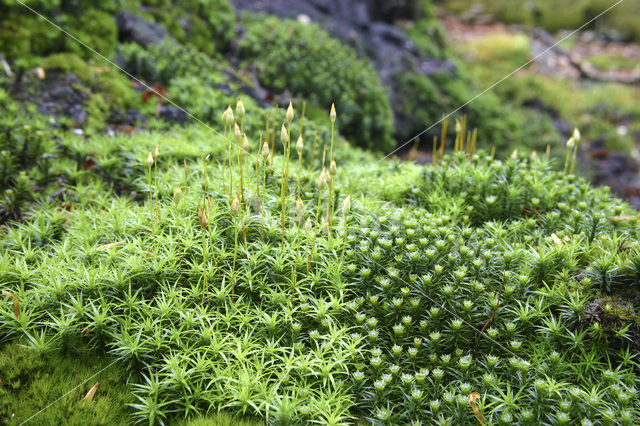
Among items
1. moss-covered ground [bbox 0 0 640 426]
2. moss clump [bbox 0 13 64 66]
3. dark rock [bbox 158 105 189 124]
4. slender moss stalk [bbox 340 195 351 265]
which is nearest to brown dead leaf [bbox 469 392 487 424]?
moss-covered ground [bbox 0 0 640 426]

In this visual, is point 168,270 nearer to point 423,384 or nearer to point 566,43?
point 423,384

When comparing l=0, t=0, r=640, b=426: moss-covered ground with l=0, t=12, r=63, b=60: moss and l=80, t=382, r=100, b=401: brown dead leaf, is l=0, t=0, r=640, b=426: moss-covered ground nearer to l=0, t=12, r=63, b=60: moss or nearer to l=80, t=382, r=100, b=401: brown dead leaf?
l=80, t=382, r=100, b=401: brown dead leaf

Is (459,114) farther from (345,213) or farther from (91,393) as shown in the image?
(91,393)

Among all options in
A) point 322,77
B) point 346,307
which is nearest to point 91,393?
point 346,307

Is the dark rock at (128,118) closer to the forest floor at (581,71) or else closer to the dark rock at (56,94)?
the dark rock at (56,94)

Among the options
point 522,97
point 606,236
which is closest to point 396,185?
point 606,236

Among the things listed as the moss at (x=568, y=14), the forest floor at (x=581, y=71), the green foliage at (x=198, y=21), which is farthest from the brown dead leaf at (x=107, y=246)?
the moss at (x=568, y=14)

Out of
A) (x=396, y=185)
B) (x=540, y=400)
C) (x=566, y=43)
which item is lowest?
(x=540, y=400)
